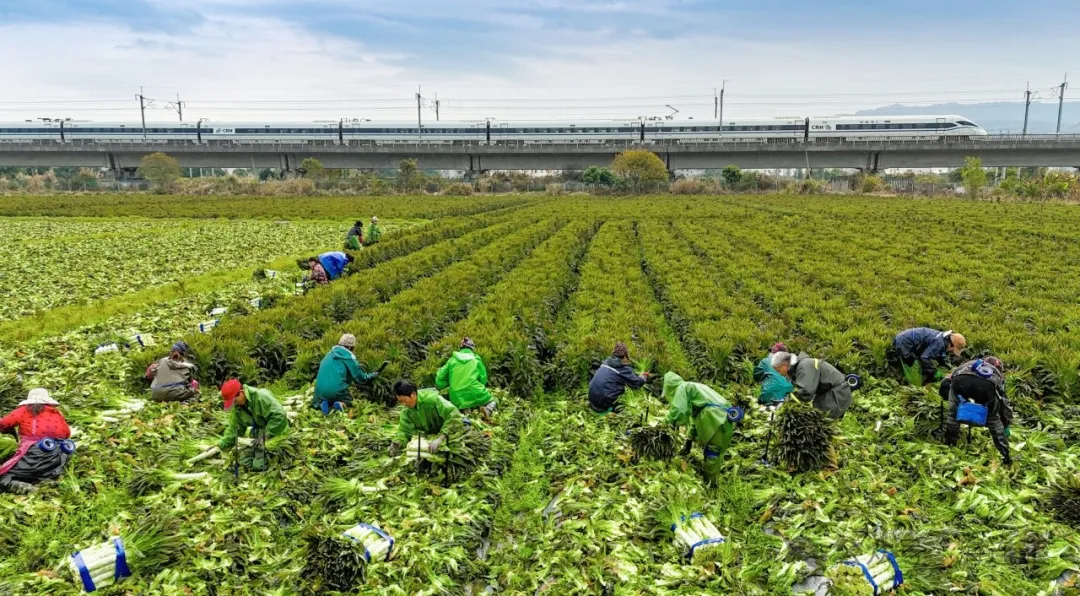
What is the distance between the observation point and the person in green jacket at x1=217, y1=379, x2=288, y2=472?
6602mm

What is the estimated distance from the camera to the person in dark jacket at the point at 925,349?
8719 mm

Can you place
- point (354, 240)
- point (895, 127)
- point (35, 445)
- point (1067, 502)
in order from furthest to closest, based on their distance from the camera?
1. point (895, 127)
2. point (354, 240)
3. point (35, 445)
4. point (1067, 502)

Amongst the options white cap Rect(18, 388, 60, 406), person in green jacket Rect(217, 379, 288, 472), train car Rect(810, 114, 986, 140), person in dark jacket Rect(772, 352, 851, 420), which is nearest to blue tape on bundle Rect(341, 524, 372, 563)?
person in green jacket Rect(217, 379, 288, 472)

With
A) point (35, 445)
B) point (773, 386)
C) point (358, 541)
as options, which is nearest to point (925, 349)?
point (773, 386)

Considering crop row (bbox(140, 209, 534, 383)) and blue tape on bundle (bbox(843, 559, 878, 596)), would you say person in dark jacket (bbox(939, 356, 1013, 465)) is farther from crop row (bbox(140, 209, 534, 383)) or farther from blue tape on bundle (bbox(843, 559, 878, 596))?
crop row (bbox(140, 209, 534, 383))

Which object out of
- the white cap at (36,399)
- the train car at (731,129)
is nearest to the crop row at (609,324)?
the white cap at (36,399)

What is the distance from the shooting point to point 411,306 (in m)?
12.7

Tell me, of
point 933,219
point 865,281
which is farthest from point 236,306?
point 933,219

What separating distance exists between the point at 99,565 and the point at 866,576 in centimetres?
624

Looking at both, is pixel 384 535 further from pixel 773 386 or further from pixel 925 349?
pixel 925 349

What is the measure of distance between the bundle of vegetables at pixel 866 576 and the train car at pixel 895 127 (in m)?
72.3

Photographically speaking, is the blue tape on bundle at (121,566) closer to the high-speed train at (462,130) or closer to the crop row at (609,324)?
the crop row at (609,324)

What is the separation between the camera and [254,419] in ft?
21.9

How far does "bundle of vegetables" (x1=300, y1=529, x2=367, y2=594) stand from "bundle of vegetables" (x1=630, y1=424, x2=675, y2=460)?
3319 millimetres
